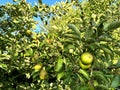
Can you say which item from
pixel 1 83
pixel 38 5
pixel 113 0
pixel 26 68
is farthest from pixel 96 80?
pixel 113 0

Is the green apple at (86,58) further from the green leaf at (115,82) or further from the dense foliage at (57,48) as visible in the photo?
the green leaf at (115,82)

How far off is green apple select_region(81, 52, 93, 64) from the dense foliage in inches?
1.6

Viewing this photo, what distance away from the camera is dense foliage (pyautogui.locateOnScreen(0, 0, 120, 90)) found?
2545 mm

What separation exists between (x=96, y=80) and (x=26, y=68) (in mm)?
2405

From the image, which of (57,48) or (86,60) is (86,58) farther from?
(57,48)

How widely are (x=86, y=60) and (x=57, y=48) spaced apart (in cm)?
75

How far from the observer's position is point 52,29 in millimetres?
4484

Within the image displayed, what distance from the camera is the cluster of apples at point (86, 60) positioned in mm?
2555

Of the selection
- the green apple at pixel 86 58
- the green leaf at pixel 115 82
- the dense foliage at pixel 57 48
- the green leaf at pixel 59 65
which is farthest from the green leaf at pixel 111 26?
the green leaf at pixel 59 65

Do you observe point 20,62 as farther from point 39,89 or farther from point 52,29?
point 39,89

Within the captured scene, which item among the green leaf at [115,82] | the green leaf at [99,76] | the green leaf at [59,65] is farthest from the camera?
the green leaf at [59,65]

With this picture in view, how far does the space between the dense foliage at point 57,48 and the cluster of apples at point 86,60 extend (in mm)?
36

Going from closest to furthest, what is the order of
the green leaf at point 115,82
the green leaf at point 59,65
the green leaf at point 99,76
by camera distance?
the green leaf at point 115,82
the green leaf at point 99,76
the green leaf at point 59,65

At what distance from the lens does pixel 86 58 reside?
255cm
